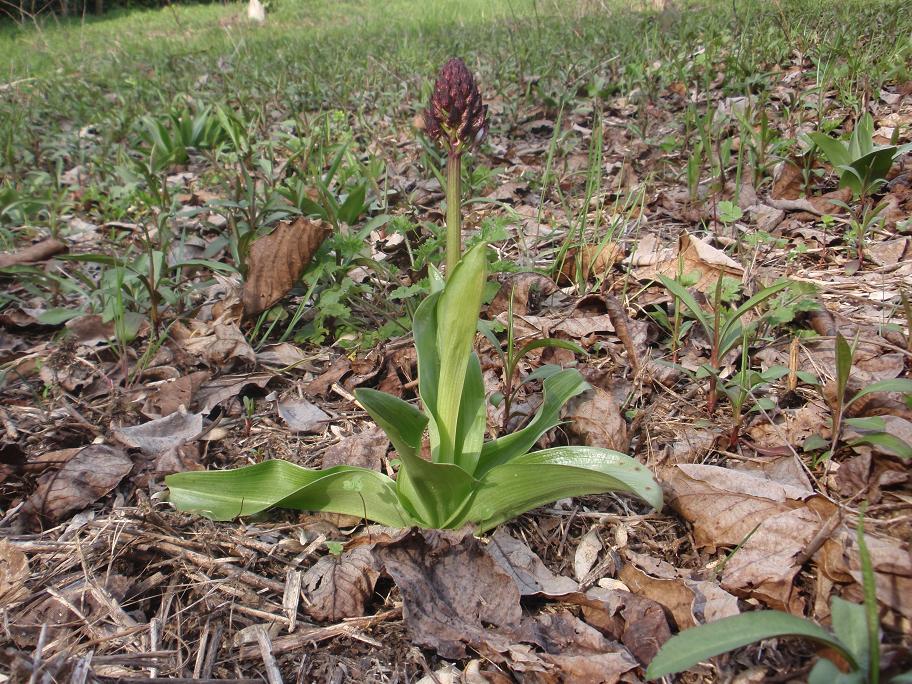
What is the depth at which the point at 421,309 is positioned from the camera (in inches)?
49.8

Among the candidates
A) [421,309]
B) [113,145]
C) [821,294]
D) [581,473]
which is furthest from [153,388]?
[113,145]

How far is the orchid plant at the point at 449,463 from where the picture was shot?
3.98ft

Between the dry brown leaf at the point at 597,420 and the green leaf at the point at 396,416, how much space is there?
417 mm

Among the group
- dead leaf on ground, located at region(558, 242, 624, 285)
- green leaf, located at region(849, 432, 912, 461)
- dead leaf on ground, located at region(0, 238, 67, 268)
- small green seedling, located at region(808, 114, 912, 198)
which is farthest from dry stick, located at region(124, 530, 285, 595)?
small green seedling, located at region(808, 114, 912, 198)

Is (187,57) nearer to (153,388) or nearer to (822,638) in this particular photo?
(153,388)

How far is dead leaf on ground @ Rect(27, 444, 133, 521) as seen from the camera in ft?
4.80

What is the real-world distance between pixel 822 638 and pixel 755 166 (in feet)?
7.47

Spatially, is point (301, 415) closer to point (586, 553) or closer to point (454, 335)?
point (454, 335)

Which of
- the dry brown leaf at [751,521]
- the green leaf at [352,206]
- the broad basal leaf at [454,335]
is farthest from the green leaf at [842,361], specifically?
the green leaf at [352,206]

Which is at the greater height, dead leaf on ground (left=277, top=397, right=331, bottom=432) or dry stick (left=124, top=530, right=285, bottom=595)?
dead leaf on ground (left=277, top=397, right=331, bottom=432)

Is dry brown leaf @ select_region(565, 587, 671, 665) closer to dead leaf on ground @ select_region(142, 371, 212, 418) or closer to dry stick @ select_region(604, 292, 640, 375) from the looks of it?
dry stick @ select_region(604, 292, 640, 375)

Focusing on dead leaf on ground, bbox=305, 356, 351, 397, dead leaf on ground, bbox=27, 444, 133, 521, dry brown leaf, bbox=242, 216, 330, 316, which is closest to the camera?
dead leaf on ground, bbox=27, 444, 133, 521

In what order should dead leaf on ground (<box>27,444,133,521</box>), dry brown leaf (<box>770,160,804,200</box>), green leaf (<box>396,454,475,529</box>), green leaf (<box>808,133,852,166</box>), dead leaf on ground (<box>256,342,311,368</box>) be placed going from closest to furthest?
1. green leaf (<box>396,454,475,529</box>)
2. dead leaf on ground (<box>27,444,133,521</box>)
3. dead leaf on ground (<box>256,342,311,368</box>)
4. green leaf (<box>808,133,852,166</box>)
5. dry brown leaf (<box>770,160,804,200</box>)

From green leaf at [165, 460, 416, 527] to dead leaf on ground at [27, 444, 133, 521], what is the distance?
0.80 feet
